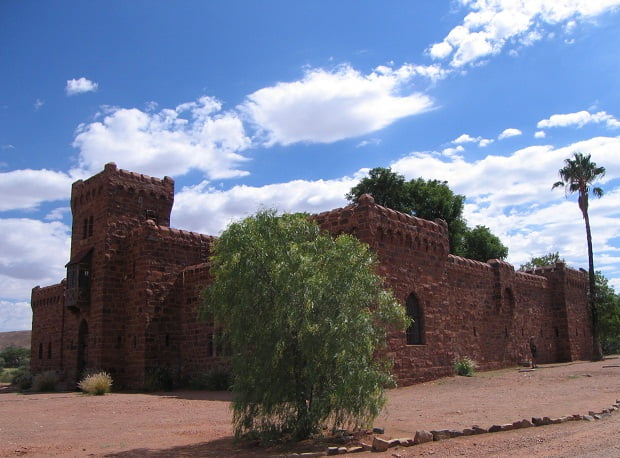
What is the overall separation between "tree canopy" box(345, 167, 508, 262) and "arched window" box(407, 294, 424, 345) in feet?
74.0

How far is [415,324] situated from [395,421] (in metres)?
8.75

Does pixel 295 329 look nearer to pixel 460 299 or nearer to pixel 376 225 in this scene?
pixel 376 225

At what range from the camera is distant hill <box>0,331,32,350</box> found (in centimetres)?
8715

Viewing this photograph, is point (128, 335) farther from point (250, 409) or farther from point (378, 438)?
point (378, 438)

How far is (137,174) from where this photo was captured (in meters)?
26.2

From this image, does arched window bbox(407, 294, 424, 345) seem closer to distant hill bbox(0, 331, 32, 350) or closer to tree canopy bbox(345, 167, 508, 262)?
tree canopy bbox(345, 167, 508, 262)

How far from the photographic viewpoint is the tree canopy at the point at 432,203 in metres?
42.9

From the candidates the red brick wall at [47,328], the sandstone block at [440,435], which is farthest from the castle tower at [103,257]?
the sandstone block at [440,435]

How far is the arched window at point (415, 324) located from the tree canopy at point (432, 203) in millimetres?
22561

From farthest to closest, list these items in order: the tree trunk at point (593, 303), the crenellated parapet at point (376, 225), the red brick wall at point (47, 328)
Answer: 1. the tree trunk at point (593, 303)
2. the red brick wall at point (47, 328)
3. the crenellated parapet at point (376, 225)

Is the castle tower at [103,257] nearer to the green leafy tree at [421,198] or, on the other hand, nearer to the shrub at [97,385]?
the shrub at [97,385]

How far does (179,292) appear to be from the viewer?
24.2m

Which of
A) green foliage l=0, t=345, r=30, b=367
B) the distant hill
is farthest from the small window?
the distant hill

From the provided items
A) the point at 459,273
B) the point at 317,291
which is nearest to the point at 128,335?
the point at 459,273
